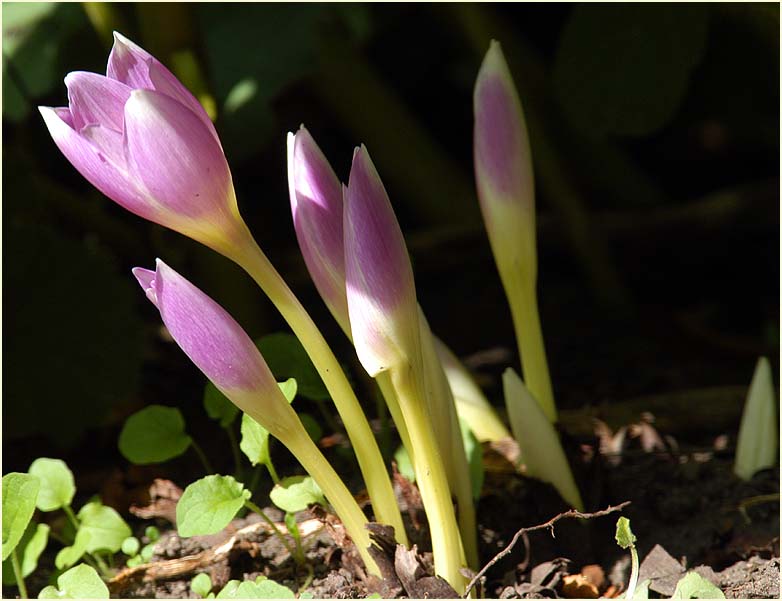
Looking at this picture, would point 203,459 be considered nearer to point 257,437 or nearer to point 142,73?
point 257,437

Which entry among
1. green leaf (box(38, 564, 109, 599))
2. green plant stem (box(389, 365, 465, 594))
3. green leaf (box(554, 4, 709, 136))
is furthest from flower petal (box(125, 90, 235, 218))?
green leaf (box(554, 4, 709, 136))

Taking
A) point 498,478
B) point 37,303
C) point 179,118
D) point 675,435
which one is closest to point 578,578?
point 498,478

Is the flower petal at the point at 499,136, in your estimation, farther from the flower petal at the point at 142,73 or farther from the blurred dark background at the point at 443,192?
the blurred dark background at the point at 443,192

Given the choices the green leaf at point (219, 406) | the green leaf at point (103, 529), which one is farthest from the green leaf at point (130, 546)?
the green leaf at point (219, 406)

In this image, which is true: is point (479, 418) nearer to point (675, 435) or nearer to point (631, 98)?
point (675, 435)

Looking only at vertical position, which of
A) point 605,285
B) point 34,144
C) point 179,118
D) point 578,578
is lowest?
point 578,578

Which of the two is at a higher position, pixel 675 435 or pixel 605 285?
pixel 605 285
